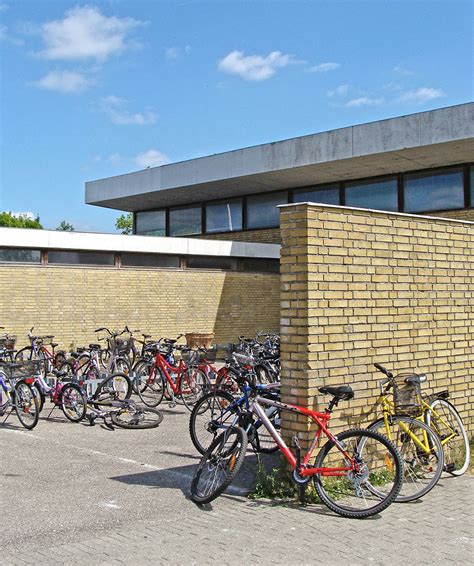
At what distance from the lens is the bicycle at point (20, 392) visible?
9188mm

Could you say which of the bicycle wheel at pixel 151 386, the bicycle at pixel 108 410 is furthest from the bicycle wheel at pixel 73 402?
the bicycle wheel at pixel 151 386

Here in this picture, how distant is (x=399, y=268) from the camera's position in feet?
23.2

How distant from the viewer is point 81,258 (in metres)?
18.4

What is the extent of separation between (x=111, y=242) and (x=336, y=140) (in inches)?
283

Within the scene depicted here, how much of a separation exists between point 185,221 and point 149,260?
8804mm

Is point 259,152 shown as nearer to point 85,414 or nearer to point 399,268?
point 85,414

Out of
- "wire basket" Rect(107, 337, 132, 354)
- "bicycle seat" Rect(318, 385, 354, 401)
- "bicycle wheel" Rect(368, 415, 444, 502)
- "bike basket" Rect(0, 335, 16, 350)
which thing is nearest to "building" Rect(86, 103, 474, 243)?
"wire basket" Rect(107, 337, 132, 354)

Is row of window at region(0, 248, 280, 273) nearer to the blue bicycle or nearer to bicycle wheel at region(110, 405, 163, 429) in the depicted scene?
bicycle wheel at region(110, 405, 163, 429)

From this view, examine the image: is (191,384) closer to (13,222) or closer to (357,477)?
(357,477)

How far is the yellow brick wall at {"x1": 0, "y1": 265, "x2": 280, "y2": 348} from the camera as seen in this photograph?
56.7 ft

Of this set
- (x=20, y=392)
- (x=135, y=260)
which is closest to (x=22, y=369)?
(x=20, y=392)

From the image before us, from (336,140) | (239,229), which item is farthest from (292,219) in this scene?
(239,229)

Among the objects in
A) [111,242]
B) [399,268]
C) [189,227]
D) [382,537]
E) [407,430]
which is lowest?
[382,537]

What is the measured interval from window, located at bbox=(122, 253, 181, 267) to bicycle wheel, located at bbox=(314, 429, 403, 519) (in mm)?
13931
